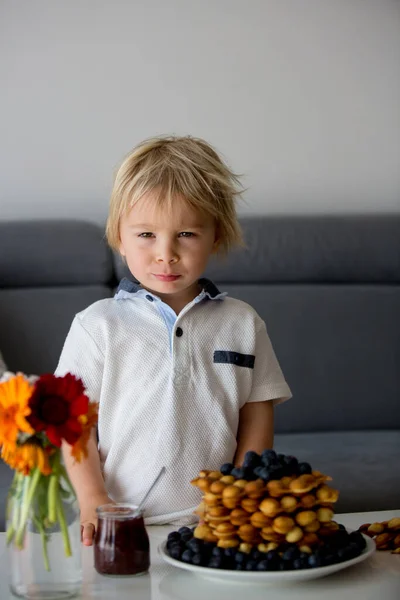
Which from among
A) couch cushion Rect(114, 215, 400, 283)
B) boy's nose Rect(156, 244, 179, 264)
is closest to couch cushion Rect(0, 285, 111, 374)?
couch cushion Rect(114, 215, 400, 283)

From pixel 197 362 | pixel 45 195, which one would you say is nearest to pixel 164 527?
pixel 197 362

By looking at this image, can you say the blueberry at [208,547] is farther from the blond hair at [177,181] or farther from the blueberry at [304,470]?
the blond hair at [177,181]

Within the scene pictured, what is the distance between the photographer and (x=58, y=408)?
92cm

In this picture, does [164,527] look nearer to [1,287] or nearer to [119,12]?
[1,287]

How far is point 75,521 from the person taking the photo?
0.98 m

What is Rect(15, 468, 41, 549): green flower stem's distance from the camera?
0.95m

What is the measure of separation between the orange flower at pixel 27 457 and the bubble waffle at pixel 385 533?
0.44 meters

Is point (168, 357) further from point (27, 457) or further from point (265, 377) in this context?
point (27, 457)

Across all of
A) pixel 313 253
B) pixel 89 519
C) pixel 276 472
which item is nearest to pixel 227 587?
pixel 276 472

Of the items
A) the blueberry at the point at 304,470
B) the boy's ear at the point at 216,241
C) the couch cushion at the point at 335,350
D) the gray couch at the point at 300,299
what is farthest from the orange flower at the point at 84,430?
the couch cushion at the point at 335,350

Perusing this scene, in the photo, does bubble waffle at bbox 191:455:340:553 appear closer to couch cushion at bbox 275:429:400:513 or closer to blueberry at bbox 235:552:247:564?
blueberry at bbox 235:552:247:564

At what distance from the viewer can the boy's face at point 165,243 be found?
146cm

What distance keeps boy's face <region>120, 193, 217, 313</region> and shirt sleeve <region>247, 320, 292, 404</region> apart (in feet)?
0.57

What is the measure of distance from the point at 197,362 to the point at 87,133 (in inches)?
60.5
